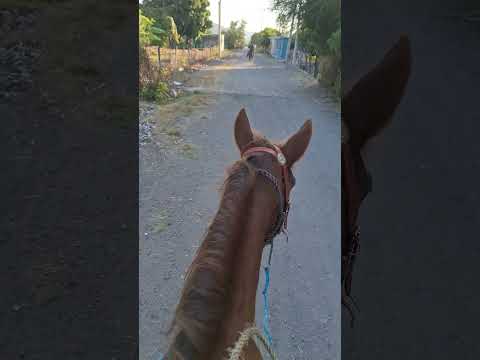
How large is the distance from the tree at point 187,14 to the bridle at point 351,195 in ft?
1.32

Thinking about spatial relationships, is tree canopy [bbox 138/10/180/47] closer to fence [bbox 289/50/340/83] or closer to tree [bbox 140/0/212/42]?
tree [bbox 140/0/212/42]

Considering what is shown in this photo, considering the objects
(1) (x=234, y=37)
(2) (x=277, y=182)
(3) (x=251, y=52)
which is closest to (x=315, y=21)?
(1) (x=234, y=37)

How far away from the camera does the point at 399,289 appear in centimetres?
57

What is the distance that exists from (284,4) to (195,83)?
381 millimetres

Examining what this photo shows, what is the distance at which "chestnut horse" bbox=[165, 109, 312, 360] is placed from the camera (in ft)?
1.64

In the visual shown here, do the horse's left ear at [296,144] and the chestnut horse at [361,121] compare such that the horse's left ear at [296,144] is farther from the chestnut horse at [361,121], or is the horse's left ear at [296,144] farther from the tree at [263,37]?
the tree at [263,37]

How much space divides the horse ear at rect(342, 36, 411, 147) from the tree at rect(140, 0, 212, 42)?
0.36 m

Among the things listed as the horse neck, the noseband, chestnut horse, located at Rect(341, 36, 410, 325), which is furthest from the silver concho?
chestnut horse, located at Rect(341, 36, 410, 325)

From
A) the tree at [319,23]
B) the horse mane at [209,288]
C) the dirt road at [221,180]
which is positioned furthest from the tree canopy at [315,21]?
the horse mane at [209,288]

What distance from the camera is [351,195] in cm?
58

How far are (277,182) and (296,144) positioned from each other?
13 centimetres

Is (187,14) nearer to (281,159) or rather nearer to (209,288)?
(281,159)
